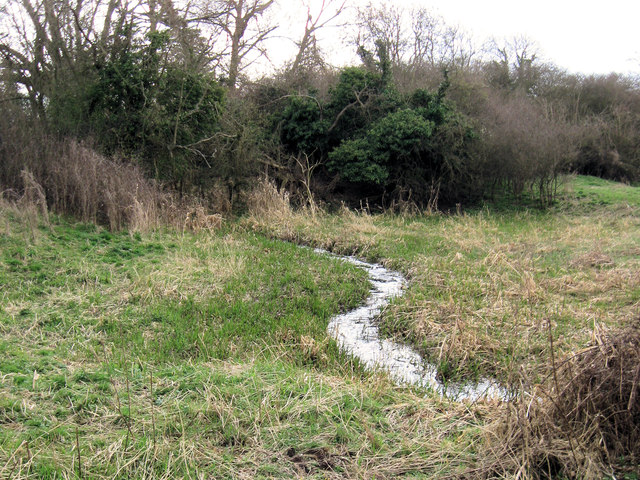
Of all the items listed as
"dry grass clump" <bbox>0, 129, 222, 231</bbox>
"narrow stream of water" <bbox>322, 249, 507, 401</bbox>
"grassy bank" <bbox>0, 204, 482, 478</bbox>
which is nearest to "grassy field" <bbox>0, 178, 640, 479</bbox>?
"grassy bank" <bbox>0, 204, 482, 478</bbox>

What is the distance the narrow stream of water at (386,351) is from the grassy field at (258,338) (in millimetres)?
210

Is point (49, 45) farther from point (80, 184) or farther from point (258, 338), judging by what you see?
point (258, 338)

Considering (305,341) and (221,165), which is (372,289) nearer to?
(305,341)

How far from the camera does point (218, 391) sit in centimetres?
408

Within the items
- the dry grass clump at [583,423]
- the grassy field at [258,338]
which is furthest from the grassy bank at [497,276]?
the dry grass clump at [583,423]

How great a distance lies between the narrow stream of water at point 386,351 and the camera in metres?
5.09

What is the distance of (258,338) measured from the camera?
19.9 feet

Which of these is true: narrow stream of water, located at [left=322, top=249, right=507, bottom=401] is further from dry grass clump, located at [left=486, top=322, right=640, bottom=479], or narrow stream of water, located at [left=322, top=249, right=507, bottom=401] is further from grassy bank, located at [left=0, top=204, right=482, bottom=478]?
dry grass clump, located at [left=486, top=322, right=640, bottom=479]

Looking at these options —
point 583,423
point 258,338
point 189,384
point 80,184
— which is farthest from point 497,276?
point 80,184

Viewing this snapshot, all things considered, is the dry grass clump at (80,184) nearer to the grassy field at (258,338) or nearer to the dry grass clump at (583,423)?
the grassy field at (258,338)

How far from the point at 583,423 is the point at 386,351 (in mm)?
3107

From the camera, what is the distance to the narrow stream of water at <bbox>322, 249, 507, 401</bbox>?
5094 mm

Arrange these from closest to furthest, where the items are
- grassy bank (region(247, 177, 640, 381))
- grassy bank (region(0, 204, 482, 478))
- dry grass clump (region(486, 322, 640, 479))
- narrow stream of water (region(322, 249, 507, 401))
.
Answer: dry grass clump (region(486, 322, 640, 479)) → grassy bank (region(0, 204, 482, 478)) → narrow stream of water (region(322, 249, 507, 401)) → grassy bank (region(247, 177, 640, 381))

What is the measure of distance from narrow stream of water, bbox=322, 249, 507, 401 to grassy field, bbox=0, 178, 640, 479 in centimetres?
21
